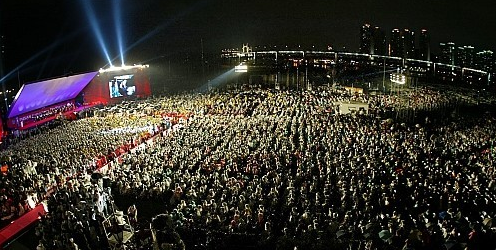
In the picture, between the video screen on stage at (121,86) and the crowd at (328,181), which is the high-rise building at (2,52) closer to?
the video screen on stage at (121,86)

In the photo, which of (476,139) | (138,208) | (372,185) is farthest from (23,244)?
(476,139)

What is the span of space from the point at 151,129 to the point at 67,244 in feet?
55.4

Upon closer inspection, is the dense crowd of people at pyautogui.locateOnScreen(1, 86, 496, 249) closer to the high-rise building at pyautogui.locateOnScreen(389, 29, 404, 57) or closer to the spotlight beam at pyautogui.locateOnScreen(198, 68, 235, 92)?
the spotlight beam at pyautogui.locateOnScreen(198, 68, 235, 92)

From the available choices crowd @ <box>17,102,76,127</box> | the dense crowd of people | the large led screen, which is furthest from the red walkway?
crowd @ <box>17,102,76,127</box>

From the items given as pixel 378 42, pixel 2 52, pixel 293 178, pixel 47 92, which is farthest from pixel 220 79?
pixel 378 42

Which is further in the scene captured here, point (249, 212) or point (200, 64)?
point (200, 64)

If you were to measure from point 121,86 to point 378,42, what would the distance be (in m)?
129

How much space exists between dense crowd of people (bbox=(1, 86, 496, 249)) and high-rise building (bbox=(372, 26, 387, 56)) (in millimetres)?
130102

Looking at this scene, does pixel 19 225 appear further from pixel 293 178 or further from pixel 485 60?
pixel 485 60

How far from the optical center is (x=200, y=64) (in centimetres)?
7150

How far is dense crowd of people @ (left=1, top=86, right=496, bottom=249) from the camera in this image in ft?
34.2

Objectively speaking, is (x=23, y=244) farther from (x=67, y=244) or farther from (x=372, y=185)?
(x=372, y=185)

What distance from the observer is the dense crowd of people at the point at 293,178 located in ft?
34.2

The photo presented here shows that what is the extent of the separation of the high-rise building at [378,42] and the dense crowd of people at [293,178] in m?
130
